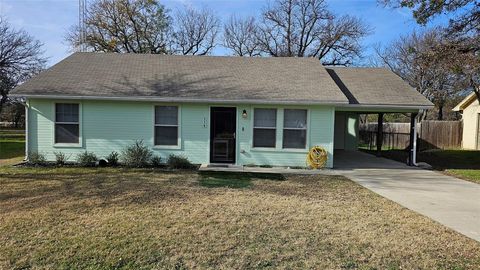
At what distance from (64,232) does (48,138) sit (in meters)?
8.67

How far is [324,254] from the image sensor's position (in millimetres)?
4719

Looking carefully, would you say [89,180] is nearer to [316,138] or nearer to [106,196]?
[106,196]

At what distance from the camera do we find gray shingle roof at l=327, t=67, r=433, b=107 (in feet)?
43.9

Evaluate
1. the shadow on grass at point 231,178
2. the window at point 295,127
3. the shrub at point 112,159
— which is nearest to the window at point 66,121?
the shrub at point 112,159

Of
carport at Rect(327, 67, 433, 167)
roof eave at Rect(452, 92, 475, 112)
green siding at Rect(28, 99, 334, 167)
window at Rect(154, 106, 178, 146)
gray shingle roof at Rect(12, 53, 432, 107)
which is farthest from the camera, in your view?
roof eave at Rect(452, 92, 475, 112)

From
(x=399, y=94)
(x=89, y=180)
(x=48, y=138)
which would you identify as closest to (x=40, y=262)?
(x=89, y=180)

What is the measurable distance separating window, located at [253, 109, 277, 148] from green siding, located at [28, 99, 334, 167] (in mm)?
173

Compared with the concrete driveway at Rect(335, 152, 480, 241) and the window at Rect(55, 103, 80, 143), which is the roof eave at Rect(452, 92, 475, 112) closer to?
the concrete driveway at Rect(335, 152, 480, 241)

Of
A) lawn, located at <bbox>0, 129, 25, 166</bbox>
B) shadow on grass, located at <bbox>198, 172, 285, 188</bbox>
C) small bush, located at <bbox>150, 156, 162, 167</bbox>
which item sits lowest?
lawn, located at <bbox>0, 129, 25, 166</bbox>

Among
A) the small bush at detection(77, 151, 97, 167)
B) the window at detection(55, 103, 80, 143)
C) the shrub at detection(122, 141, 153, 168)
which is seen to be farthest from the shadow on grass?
the window at detection(55, 103, 80, 143)

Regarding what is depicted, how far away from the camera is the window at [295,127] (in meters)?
12.9

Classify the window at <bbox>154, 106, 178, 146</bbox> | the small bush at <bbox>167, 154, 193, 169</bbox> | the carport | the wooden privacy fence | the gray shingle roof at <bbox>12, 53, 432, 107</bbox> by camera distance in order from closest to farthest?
1. the small bush at <bbox>167, 154, 193, 169</bbox>
2. the gray shingle roof at <bbox>12, 53, 432, 107</bbox>
3. the window at <bbox>154, 106, 178, 146</bbox>
4. the carport
5. the wooden privacy fence

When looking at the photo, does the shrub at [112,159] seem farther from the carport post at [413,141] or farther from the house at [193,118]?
the carport post at [413,141]

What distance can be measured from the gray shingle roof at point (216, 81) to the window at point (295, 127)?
0.60m
